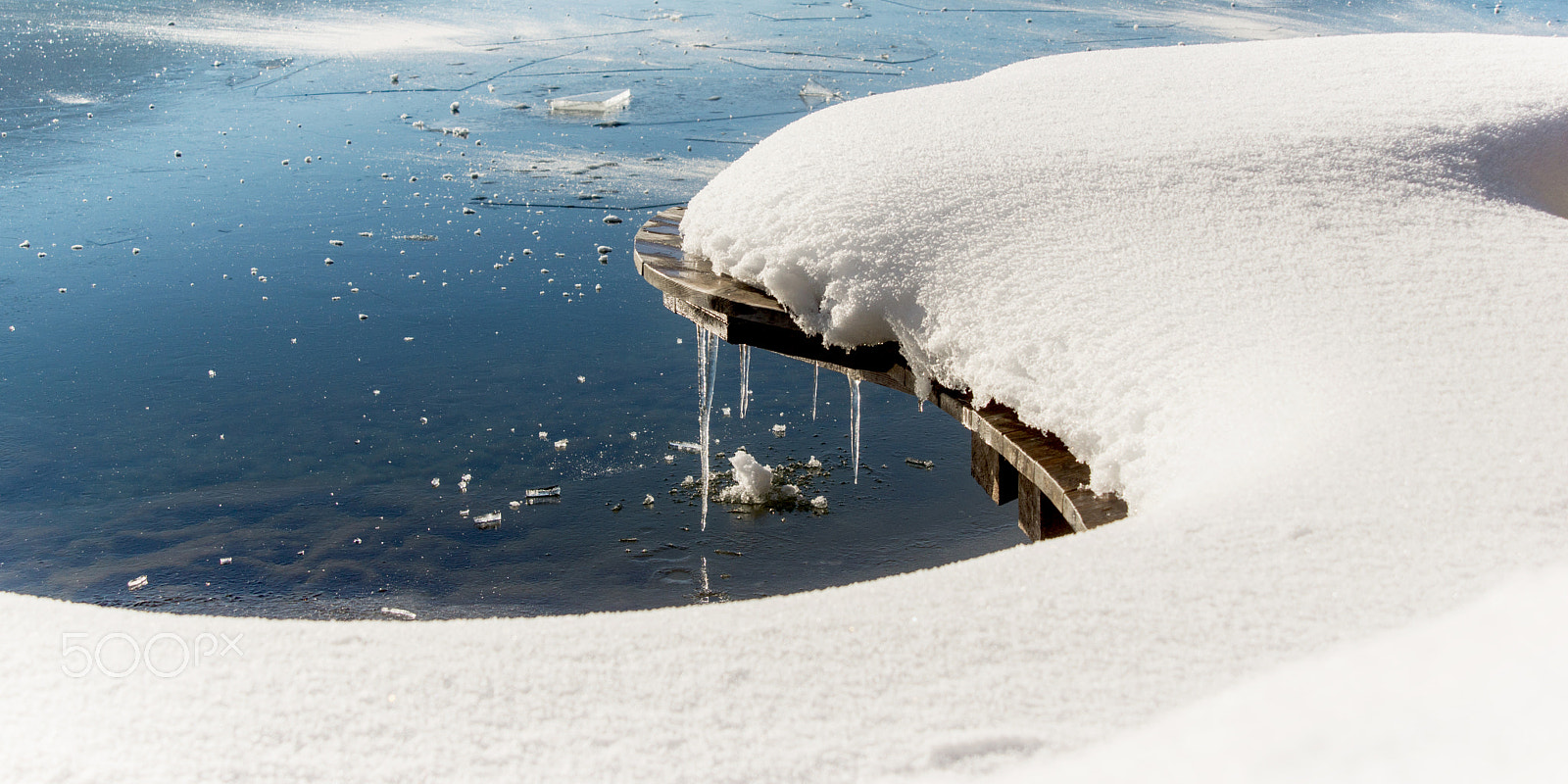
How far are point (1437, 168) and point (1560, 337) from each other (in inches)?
35.6

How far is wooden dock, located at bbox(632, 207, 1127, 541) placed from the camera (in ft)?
6.14

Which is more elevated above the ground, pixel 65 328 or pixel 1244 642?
pixel 1244 642

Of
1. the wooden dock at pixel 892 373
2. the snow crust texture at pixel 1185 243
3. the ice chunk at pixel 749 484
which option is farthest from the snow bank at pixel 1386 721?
the ice chunk at pixel 749 484

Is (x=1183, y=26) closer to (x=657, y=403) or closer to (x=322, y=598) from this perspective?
(x=657, y=403)

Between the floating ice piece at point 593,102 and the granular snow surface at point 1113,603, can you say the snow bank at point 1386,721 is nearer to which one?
the granular snow surface at point 1113,603

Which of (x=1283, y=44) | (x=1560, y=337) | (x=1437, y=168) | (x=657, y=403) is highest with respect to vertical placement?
(x=1283, y=44)

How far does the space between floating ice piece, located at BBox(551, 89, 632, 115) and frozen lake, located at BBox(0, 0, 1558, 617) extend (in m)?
0.09

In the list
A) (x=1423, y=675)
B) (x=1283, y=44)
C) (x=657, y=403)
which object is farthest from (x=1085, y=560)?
(x=657, y=403)

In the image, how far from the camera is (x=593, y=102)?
8.79 m

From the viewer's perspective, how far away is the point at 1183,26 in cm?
1139

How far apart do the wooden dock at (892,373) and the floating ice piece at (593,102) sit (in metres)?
6.29

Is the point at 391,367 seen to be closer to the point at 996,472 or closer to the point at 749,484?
the point at 749,484

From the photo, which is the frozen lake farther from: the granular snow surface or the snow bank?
the snow bank

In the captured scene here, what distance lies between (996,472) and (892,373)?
13.6 inches
